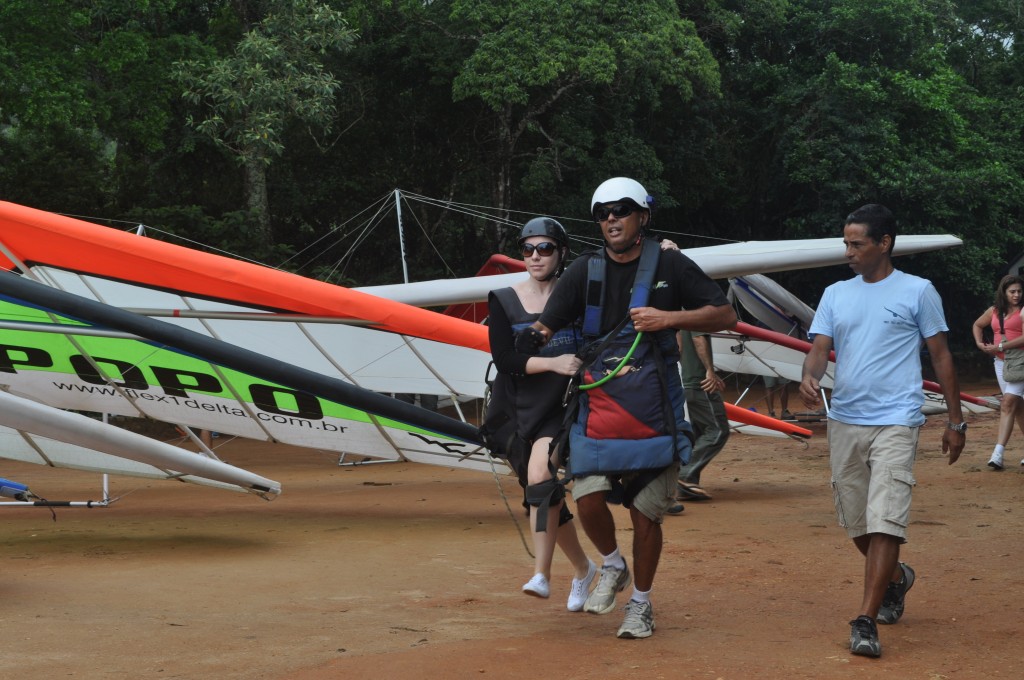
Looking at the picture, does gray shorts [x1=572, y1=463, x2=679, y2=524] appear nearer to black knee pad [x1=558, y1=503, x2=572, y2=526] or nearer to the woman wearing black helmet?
the woman wearing black helmet

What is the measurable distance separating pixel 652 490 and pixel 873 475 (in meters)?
0.91

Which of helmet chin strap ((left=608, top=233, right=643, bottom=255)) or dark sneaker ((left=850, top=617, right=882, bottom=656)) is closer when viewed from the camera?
dark sneaker ((left=850, top=617, right=882, bottom=656))

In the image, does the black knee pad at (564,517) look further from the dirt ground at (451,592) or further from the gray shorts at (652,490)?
the gray shorts at (652,490)

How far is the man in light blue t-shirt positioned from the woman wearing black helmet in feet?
3.46

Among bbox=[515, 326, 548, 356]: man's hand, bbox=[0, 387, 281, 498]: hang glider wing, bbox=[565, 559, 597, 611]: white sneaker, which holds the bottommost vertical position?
bbox=[565, 559, 597, 611]: white sneaker

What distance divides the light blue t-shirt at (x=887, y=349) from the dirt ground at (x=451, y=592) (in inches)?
37.1

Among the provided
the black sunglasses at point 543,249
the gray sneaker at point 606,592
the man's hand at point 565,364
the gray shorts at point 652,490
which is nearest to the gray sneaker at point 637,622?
the gray sneaker at point 606,592

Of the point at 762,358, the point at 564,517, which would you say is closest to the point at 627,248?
the point at 564,517

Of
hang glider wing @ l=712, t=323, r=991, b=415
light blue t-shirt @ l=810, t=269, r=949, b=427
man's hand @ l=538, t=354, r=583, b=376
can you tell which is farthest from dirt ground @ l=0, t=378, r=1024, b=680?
hang glider wing @ l=712, t=323, r=991, b=415

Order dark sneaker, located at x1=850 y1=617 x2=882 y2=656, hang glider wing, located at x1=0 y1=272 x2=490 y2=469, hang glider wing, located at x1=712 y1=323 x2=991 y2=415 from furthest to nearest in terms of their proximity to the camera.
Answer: hang glider wing, located at x1=712 y1=323 x2=991 y2=415 → hang glider wing, located at x1=0 y1=272 x2=490 y2=469 → dark sneaker, located at x1=850 y1=617 x2=882 y2=656

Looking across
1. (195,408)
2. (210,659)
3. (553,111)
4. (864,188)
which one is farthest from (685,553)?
(864,188)

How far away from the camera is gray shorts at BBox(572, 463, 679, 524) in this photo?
443 cm

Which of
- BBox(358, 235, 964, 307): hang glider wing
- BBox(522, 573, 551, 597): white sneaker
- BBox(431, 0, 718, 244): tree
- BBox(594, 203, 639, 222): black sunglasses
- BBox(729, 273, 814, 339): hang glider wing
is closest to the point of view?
BBox(594, 203, 639, 222): black sunglasses

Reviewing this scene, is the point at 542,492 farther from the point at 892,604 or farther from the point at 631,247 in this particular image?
the point at 892,604
